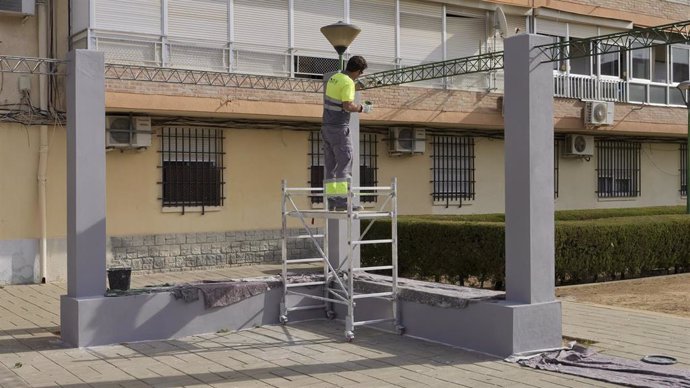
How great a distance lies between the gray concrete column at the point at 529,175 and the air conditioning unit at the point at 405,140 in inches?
407

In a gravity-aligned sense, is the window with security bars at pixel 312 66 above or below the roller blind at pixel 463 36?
below

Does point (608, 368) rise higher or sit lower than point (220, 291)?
lower

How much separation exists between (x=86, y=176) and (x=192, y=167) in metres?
7.42

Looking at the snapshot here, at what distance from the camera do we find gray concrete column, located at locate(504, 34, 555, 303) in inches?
329

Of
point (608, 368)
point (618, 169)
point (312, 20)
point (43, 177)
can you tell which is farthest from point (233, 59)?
point (618, 169)

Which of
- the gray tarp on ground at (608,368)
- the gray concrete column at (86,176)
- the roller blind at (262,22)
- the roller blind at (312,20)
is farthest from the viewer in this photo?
the roller blind at (312,20)

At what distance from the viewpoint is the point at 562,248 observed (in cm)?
1377

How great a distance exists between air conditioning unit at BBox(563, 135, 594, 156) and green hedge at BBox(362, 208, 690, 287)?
646cm

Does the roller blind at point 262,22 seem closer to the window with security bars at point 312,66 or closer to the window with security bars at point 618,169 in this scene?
the window with security bars at point 312,66

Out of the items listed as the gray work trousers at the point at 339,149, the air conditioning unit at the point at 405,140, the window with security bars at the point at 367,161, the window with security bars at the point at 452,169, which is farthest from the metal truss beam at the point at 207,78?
the gray work trousers at the point at 339,149

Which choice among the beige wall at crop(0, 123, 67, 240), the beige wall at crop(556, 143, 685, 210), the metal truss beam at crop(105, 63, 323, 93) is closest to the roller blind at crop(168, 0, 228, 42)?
the metal truss beam at crop(105, 63, 323, 93)

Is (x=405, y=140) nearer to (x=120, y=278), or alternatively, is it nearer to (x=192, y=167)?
(x=192, y=167)

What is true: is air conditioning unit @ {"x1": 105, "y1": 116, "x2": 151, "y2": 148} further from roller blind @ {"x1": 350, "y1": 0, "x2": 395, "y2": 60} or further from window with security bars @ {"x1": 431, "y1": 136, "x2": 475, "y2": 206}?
window with security bars @ {"x1": 431, "y1": 136, "x2": 475, "y2": 206}

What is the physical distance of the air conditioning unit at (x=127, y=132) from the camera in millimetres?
15188
